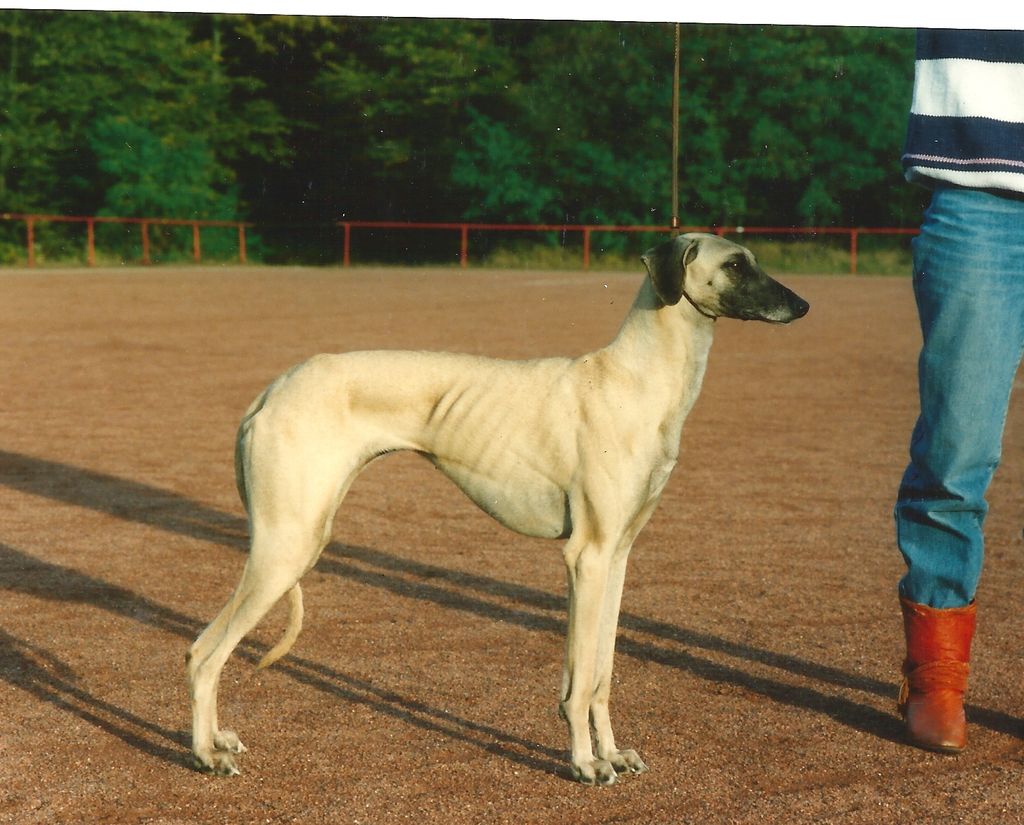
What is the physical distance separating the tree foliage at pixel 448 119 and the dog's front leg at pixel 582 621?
25.9m

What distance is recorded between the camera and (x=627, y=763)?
431 centimetres

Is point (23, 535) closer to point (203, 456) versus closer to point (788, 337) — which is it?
point (203, 456)

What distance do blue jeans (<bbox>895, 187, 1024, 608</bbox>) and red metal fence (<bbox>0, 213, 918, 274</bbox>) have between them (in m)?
33.1

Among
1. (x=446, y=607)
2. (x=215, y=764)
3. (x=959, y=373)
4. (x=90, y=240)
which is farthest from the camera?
(x=90, y=240)

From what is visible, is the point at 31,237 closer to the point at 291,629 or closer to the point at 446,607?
the point at 446,607

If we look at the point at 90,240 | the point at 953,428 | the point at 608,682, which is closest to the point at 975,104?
the point at 953,428

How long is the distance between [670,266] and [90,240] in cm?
3788

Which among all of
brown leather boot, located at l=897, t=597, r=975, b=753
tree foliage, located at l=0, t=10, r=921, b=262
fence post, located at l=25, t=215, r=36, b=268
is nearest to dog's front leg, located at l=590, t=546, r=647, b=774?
brown leather boot, located at l=897, t=597, r=975, b=753

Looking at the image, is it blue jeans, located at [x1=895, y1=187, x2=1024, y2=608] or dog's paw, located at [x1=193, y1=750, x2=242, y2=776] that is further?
blue jeans, located at [x1=895, y1=187, x2=1024, y2=608]

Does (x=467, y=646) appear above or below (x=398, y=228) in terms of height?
above

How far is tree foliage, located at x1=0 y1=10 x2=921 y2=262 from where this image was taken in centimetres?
3183

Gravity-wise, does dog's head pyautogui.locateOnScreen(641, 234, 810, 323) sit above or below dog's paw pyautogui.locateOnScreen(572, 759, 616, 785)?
above

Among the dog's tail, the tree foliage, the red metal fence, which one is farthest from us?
the red metal fence

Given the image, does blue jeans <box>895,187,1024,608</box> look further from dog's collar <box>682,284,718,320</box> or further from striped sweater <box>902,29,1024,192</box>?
dog's collar <box>682,284,718,320</box>
